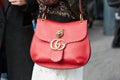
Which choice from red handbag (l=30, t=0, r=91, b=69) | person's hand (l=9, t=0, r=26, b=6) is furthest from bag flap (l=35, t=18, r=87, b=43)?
person's hand (l=9, t=0, r=26, b=6)

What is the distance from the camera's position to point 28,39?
11.0 feet

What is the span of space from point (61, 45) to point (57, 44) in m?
0.03

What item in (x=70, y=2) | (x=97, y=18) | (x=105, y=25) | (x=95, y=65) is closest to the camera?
(x=70, y=2)

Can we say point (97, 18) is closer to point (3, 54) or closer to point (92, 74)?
point (92, 74)

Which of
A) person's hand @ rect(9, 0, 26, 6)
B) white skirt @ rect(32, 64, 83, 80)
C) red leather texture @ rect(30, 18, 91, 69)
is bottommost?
white skirt @ rect(32, 64, 83, 80)

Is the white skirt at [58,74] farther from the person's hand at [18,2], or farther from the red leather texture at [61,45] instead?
the person's hand at [18,2]

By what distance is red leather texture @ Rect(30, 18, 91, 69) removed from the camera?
2.71 meters

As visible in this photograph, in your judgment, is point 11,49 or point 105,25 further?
point 105,25

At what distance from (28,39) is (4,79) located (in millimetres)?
475

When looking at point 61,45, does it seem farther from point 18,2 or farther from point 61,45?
point 18,2

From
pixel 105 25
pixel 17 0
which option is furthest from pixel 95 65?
pixel 17 0

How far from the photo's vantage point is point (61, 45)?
275 cm

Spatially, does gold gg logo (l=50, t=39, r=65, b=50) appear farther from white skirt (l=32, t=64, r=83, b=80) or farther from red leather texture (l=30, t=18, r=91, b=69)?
white skirt (l=32, t=64, r=83, b=80)

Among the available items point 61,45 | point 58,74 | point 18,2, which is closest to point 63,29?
point 61,45
